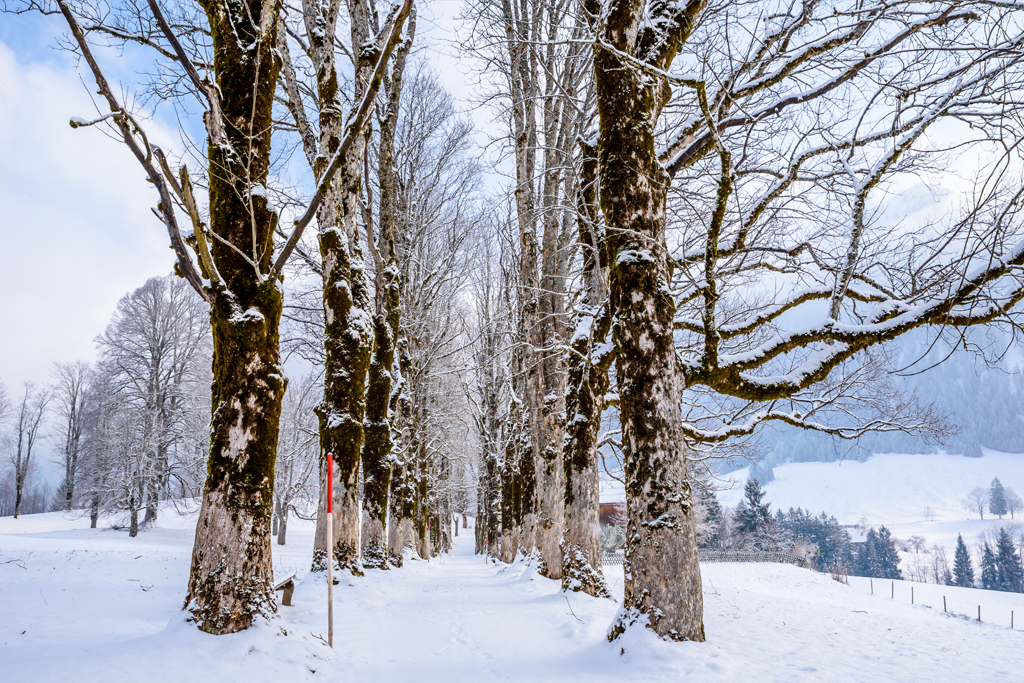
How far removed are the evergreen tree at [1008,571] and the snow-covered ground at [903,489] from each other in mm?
51567

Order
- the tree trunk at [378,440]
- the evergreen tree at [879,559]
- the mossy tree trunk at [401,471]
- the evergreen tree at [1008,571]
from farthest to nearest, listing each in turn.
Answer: the evergreen tree at [879,559], the evergreen tree at [1008,571], the mossy tree trunk at [401,471], the tree trunk at [378,440]

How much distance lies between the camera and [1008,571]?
5375 cm

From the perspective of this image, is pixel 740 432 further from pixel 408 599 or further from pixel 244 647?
pixel 244 647

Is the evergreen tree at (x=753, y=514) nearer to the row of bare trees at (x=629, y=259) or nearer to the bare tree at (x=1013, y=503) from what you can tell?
the row of bare trees at (x=629, y=259)

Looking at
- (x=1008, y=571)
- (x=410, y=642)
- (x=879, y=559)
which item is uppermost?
(x=410, y=642)

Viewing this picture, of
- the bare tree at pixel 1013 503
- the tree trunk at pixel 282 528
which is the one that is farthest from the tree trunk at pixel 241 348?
the bare tree at pixel 1013 503

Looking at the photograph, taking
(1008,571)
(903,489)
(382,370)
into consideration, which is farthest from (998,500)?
(382,370)

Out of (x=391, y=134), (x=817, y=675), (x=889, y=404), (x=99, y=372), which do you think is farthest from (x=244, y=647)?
(x=99, y=372)

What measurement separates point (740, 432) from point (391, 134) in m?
10.3

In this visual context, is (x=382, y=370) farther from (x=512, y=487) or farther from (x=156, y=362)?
(x=156, y=362)

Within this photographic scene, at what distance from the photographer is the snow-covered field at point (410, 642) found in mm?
3752

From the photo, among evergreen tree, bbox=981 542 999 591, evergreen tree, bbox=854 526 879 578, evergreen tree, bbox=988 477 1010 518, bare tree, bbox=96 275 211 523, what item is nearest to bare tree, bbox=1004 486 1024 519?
evergreen tree, bbox=988 477 1010 518

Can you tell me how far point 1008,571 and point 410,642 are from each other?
7390 centimetres

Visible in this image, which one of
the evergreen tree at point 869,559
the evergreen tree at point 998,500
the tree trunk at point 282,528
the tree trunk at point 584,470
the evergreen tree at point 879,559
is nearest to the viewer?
the tree trunk at point 584,470
